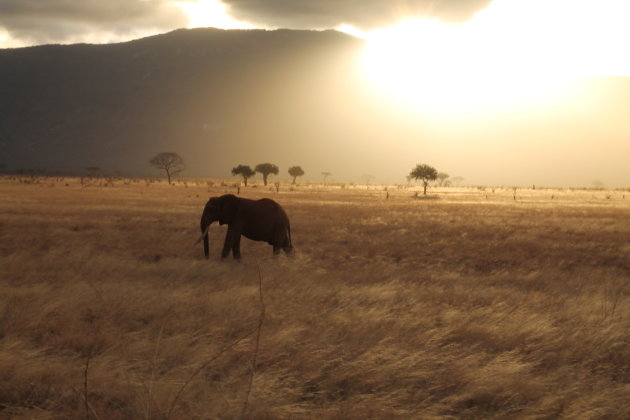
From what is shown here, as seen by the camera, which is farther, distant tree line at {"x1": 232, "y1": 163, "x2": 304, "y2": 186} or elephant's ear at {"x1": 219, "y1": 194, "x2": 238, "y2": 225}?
distant tree line at {"x1": 232, "y1": 163, "x2": 304, "y2": 186}

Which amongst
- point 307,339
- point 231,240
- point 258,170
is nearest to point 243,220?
point 231,240

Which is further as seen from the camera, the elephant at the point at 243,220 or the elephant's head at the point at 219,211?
the elephant's head at the point at 219,211

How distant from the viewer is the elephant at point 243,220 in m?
13.4

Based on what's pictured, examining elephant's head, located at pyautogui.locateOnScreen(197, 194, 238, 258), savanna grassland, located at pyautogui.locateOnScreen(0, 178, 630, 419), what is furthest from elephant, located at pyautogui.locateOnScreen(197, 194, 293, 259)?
savanna grassland, located at pyautogui.locateOnScreen(0, 178, 630, 419)

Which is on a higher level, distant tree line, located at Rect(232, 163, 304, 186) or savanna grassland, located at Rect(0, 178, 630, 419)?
distant tree line, located at Rect(232, 163, 304, 186)

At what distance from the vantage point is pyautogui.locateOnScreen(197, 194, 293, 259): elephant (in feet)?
44.0

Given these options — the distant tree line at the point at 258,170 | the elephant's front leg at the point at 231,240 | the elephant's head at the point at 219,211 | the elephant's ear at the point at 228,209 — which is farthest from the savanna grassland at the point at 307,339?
the distant tree line at the point at 258,170

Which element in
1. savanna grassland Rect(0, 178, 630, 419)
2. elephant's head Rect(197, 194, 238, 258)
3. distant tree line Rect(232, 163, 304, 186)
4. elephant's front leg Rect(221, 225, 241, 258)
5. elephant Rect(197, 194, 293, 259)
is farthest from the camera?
distant tree line Rect(232, 163, 304, 186)

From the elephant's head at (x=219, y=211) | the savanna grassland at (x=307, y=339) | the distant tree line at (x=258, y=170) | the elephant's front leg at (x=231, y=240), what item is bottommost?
the savanna grassland at (x=307, y=339)

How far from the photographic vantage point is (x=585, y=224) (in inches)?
1016

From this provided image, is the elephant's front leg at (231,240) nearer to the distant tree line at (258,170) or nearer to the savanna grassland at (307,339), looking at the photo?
the savanna grassland at (307,339)

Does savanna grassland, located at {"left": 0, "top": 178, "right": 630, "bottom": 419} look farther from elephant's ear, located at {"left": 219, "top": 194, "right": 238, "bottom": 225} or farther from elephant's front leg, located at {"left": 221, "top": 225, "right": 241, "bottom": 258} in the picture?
elephant's ear, located at {"left": 219, "top": 194, "right": 238, "bottom": 225}

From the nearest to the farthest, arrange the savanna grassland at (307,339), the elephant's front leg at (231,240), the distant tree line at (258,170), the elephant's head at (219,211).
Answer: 1. the savanna grassland at (307,339)
2. the elephant's front leg at (231,240)
3. the elephant's head at (219,211)
4. the distant tree line at (258,170)

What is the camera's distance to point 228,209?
13.6 metres
